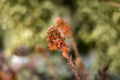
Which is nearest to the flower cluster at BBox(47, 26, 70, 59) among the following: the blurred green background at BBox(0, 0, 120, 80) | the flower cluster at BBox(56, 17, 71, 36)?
the flower cluster at BBox(56, 17, 71, 36)

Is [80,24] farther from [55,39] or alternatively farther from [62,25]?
[55,39]

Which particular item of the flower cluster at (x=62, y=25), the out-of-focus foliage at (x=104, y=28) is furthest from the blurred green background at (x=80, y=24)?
the flower cluster at (x=62, y=25)

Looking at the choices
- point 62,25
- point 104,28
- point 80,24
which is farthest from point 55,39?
point 80,24

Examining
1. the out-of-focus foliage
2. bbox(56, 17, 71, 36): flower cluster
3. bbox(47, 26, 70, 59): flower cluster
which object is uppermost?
the out-of-focus foliage

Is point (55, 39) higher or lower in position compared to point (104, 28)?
lower

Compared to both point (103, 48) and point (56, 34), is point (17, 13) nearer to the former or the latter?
point (103, 48)

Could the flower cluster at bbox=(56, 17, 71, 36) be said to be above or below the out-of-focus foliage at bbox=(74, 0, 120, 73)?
below

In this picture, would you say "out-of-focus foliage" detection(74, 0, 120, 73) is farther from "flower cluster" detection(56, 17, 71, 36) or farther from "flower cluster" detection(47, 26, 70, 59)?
"flower cluster" detection(47, 26, 70, 59)

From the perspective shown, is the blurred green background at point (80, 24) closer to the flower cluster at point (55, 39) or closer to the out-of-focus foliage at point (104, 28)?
the out-of-focus foliage at point (104, 28)
